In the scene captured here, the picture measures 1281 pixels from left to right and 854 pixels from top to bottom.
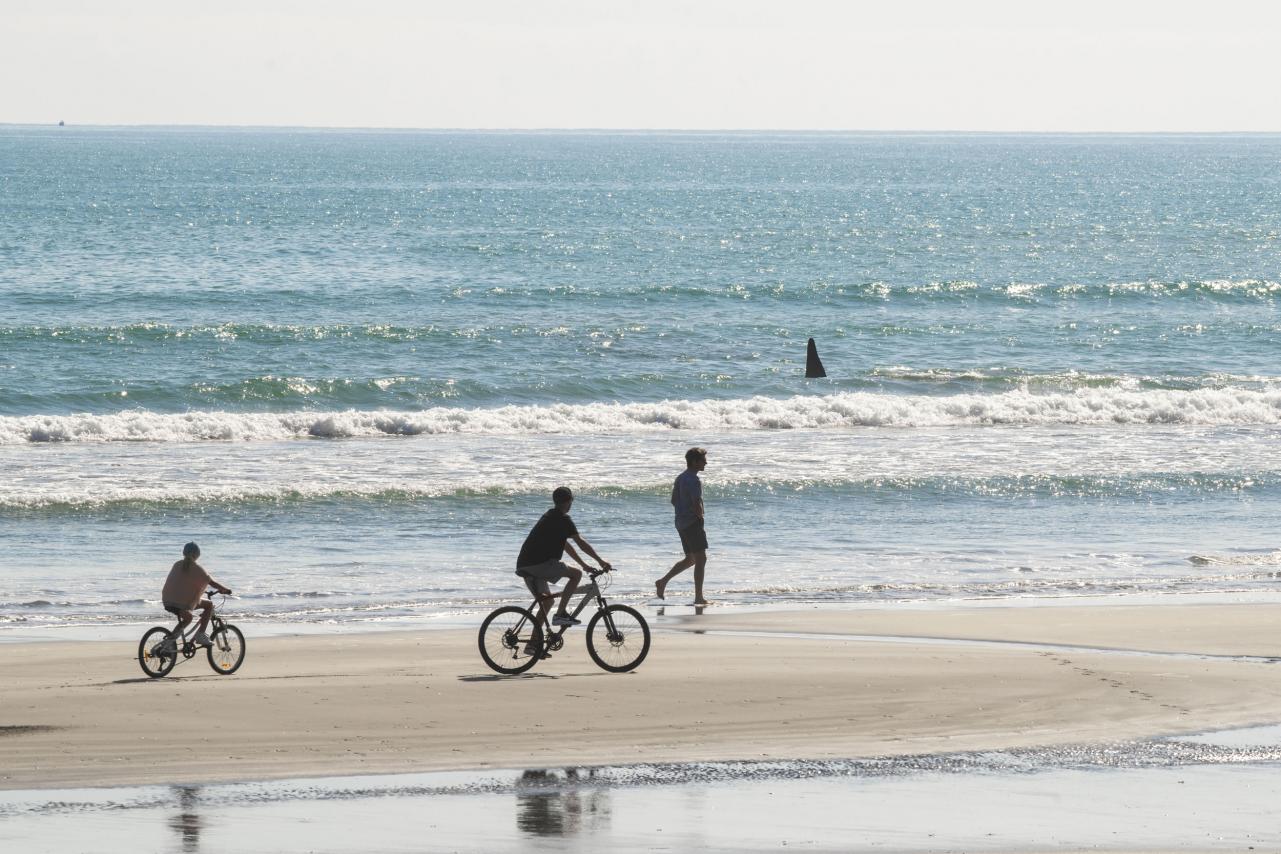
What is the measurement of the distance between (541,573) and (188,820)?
15.5ft

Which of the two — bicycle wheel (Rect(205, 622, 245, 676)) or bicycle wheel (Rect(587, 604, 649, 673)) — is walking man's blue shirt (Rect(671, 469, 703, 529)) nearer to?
bicycle wheel (Rect(587, 604, 649, 673))

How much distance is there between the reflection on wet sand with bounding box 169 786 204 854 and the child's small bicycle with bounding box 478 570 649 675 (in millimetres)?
3828

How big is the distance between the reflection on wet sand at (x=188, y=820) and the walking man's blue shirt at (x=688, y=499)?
818cm

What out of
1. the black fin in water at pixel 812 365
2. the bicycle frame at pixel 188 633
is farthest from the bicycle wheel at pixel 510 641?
the black fin in water at pixel 812 365

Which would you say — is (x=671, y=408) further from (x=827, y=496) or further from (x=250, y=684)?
(x=250, y=684)

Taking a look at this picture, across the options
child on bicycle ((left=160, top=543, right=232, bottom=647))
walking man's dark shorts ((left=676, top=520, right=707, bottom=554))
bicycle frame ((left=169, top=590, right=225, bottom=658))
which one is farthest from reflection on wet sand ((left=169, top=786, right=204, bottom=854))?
walking man's dark shorts ((left=676, top=520, right=707, bottom=554))

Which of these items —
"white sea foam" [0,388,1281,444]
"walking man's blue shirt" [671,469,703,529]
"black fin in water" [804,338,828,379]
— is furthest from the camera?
"black fin in water" [804,338,828,379]

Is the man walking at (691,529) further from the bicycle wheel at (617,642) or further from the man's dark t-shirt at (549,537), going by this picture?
the man's dark t-shirt at (549,537)

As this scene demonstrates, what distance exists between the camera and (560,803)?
31.8ft

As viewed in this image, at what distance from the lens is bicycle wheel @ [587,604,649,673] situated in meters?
13.6

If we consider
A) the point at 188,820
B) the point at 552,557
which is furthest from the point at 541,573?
the point at 188,820

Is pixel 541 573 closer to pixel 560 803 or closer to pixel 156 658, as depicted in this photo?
pixel 156 658

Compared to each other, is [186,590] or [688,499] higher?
[688,499]

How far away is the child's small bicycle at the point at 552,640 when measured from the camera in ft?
44.3
